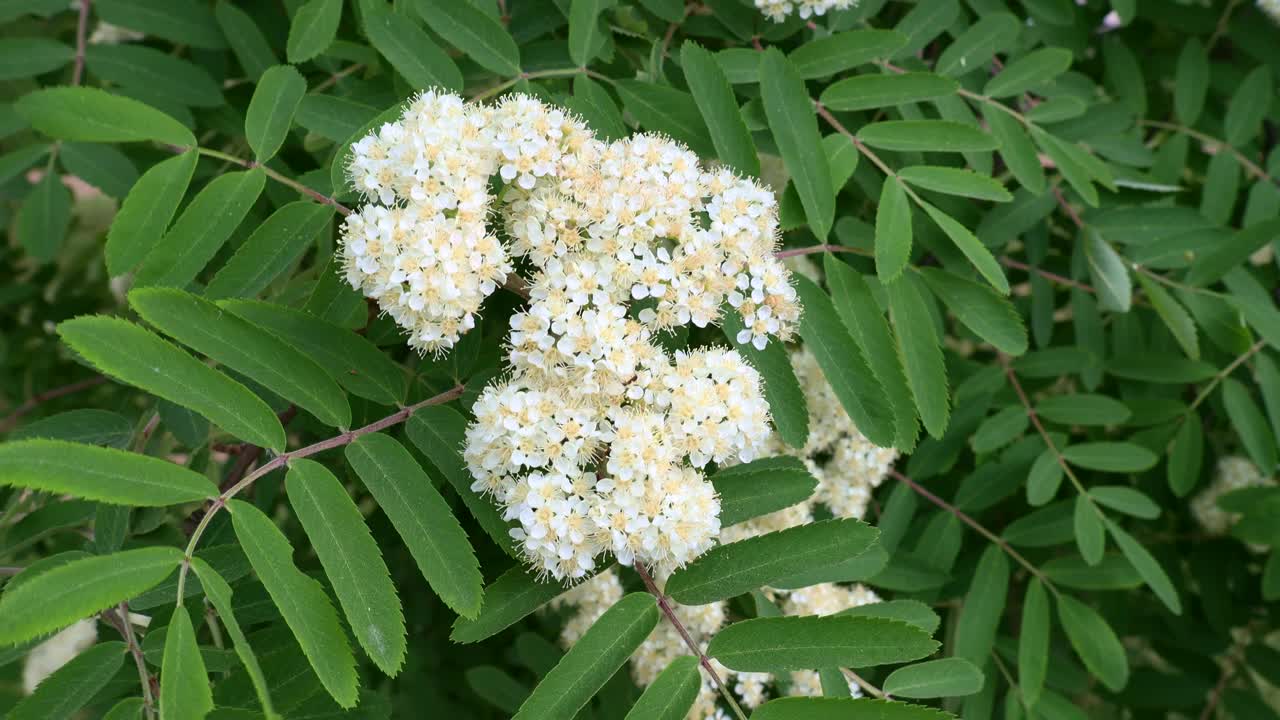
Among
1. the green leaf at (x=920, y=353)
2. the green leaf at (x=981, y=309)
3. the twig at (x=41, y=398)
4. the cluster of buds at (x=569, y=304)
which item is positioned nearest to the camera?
the cluster of buds at (x=569, y=304)

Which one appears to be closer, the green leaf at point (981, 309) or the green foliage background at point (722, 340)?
the green foliage background at point (722, 340)

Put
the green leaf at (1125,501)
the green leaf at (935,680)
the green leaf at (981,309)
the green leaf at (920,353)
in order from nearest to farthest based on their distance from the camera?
the green leaf at (935,680) → the green leaf at (920,353) → the green leaf at (981,309) → the green leaf at (1125,501)

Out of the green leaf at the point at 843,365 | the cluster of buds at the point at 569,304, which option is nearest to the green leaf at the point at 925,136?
the green leaf at the point at 843,365

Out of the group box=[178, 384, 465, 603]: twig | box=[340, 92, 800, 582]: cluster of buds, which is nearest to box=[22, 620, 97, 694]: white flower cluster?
box=[178, 384, 465, 603]: twig

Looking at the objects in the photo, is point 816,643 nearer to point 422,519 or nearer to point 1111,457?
point 422,519

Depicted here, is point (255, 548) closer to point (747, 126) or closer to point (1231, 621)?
point (747, 126)

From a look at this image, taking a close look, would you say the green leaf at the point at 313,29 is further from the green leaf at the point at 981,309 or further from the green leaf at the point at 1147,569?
the green leaf at the point at 1147,569

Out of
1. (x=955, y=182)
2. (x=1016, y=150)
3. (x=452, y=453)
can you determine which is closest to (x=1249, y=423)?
(x=1016, y=150)

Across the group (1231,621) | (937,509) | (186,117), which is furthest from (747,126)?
(1231,621)
